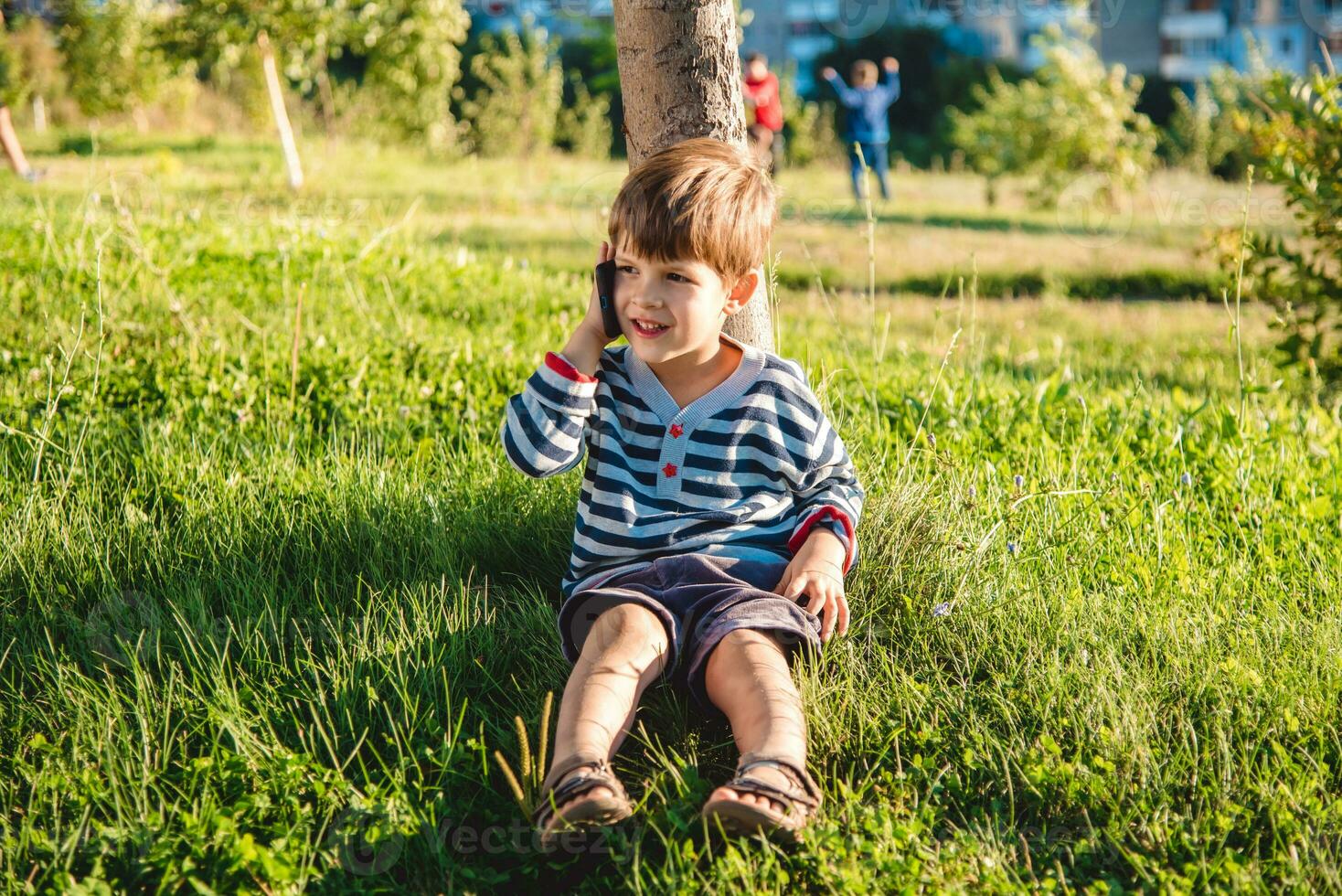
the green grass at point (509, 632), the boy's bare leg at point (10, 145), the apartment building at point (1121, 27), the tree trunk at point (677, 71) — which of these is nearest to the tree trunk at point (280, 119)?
the boy's bare leg at point (10, 145)

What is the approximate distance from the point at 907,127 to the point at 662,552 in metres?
28.6

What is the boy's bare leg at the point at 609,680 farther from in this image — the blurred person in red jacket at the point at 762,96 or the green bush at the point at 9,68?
the green bush at the point at 9,68

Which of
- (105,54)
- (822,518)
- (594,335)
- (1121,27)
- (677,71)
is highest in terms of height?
(1121,27)

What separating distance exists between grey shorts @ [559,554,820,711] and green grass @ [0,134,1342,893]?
0.09 metres

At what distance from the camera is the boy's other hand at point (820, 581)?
2.20 metres

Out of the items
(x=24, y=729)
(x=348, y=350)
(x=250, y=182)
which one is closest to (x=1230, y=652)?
(x=24, y=729)

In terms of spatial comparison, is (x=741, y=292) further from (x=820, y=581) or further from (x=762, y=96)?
(x=762, y=96)

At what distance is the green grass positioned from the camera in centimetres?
186

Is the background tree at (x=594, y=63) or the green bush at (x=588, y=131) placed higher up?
the background tree at (x=594, y=63)

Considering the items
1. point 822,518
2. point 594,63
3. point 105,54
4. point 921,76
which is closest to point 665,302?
point 822,518

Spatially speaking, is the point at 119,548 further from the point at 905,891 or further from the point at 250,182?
the point at 250,182

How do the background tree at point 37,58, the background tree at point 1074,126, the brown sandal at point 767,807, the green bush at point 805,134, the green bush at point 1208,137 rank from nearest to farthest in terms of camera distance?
the brown sandal at point 767,807 < the background tree at point 1074,126 < the background tree at point 37,58 < the green bush at point 805,134 < the green bush at point 1208,137

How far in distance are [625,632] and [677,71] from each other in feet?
4.92

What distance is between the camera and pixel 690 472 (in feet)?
7.58
